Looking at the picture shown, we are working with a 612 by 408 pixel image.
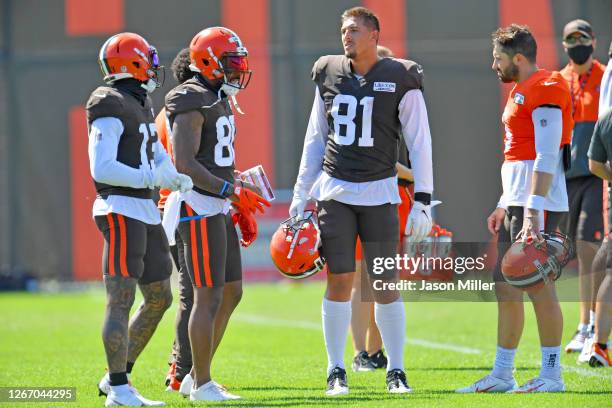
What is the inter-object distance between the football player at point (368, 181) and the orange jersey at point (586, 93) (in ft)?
8.53

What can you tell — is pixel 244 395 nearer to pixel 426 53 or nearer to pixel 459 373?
pixel 459 373

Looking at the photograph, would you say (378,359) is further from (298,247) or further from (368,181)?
(368,181)

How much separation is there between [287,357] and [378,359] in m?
0.97

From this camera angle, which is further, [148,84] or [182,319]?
[182,319]

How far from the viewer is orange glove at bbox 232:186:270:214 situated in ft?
19.8

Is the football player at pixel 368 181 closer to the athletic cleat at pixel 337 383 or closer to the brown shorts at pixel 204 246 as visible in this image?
the athletic cleat at pixel 337 383

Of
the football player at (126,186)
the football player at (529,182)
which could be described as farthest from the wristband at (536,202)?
the football player at (126,186)

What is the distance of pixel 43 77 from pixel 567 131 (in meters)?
12.2

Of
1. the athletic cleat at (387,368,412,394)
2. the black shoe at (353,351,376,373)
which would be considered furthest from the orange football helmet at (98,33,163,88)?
the black shoe at (353,351,376,373)

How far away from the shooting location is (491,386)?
235 inches

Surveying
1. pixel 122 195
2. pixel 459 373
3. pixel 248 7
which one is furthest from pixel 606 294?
pixel 248 7

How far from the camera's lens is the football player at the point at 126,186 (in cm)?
555

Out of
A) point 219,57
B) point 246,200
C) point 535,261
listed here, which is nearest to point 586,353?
point 535,261

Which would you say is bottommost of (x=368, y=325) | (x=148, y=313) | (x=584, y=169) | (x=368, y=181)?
(x=368, y=325)
